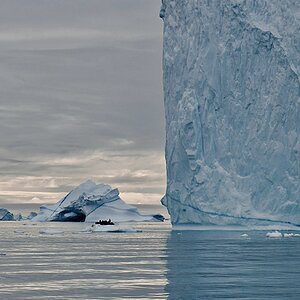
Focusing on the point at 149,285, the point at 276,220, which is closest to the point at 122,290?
the point at 149,285

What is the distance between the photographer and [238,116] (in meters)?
43.5

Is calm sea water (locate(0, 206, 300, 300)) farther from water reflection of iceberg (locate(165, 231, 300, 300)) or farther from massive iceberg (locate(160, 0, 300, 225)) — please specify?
massive iceberg (locate(160, 0, 300, 225))

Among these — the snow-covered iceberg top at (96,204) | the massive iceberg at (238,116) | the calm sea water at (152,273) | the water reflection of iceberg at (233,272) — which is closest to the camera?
the calm sea water at (152,273)

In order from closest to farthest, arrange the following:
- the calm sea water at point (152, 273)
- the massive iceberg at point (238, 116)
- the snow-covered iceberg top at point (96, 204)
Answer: the calm sea water at point (152, 273) → the massive iceberg at point (238, 116) → the snow-covered iceberg top at point (96, 204)

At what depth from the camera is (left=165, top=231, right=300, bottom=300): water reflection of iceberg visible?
15367mm

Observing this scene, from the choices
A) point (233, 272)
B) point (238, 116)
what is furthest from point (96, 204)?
point (233, 272)

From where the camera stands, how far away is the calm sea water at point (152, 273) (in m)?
15.2

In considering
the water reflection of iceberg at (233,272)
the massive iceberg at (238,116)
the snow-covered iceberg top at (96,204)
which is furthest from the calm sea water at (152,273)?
the snow-covered iceberg top at (96,204)

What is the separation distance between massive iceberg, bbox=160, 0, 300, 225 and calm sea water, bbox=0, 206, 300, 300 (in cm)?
1336

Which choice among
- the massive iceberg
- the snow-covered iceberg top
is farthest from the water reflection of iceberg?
the snow-covered iceberg top

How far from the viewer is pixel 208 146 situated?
144ft

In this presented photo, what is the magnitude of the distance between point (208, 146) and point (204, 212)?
3.63 m

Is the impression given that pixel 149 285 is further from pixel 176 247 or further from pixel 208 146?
pixel 208 146

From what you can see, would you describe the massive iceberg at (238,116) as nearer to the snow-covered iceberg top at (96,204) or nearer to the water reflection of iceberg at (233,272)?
the water reflection of iceberg at (233,272)
